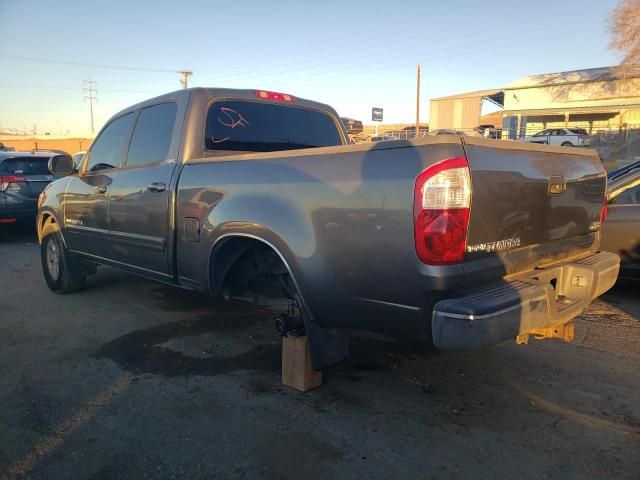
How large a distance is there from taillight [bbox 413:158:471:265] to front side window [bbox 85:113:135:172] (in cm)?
337

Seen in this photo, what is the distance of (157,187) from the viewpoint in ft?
13.3

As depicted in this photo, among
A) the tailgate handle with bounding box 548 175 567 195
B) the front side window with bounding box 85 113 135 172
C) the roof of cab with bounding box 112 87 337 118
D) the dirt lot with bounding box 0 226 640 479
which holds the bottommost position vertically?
the dirt lot with bounding box 0 226 640 479

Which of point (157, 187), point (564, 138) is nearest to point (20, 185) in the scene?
point (157, 187)

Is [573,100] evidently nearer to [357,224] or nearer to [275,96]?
[275,96]

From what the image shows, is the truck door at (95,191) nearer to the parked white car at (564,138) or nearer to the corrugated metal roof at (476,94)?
the parked white car at (564,138)

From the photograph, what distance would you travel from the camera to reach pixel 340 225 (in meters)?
2.73

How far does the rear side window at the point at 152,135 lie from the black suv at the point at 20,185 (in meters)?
6.30

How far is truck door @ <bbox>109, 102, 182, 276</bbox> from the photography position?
4047 millimetres

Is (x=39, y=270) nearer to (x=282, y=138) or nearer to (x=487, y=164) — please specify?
(x=282, y=138)

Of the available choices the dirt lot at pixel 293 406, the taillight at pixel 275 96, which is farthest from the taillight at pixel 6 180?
the taillight at pixel 275 96

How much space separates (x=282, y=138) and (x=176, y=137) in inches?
37.8

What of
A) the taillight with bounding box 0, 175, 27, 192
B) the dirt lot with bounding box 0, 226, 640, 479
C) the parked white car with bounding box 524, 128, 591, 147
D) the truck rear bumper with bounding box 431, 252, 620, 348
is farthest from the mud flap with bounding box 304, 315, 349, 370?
the parked white car with bounding box 524, 128, 591, 147

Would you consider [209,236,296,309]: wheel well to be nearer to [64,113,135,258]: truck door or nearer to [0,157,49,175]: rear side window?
[64,113,135,258]: truck door

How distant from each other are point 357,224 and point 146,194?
2.24 metres
